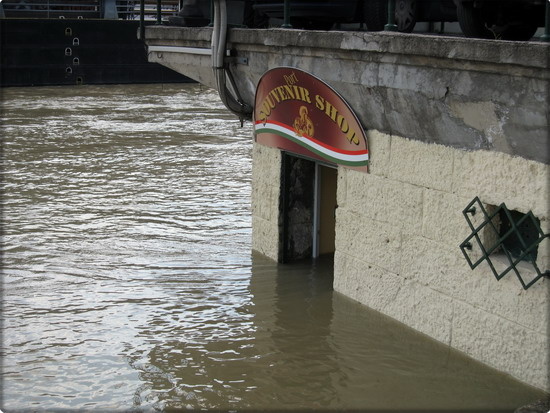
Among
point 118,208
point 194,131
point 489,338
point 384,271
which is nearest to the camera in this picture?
point 489,338

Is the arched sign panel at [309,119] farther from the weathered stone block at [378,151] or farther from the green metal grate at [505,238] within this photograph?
the green metal grate at [505,238]

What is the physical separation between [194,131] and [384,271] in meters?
14.0

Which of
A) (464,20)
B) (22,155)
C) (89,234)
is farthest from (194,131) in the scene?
(464,20)

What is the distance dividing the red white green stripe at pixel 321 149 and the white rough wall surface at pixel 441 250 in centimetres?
13

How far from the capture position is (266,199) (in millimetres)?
10445

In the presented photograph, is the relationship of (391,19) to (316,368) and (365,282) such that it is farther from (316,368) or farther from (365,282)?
(316,368)

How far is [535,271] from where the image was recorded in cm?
667

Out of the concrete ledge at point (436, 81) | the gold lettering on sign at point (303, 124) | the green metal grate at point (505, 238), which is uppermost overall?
the concrete ledge at point (436, 81)

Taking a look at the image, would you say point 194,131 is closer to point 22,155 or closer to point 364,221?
point 22,155

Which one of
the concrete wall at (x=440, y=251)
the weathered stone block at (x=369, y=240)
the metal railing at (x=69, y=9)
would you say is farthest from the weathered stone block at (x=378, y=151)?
the metal railing at (x=69, y=9)

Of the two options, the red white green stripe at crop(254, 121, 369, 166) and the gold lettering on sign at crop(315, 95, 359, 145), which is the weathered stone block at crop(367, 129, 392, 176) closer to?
the red white green stripe at crop(254, 121, 369, 166)

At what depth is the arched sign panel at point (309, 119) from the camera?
8.48 meters

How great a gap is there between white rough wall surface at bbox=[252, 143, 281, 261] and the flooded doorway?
→ 0.11 metres

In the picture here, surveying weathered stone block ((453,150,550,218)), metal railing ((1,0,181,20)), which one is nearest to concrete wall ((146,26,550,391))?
weathered stone block ((453,150,550,218))
